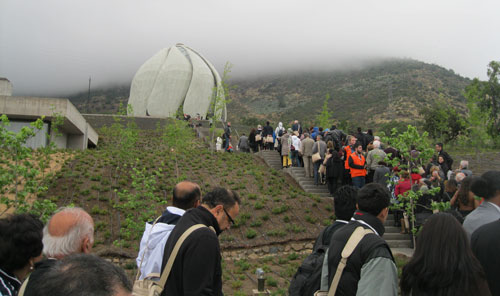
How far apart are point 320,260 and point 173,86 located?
3179 centimetres

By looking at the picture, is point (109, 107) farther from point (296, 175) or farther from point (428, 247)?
point (428, 247)

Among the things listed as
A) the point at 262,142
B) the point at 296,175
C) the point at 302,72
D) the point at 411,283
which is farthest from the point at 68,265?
the point at 302,72

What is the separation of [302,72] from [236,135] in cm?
5940

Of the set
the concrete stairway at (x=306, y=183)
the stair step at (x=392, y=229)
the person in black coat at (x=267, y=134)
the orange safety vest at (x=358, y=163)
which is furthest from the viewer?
the person in black coat at (x=267, y=134)

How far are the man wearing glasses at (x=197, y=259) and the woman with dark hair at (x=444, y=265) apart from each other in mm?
1254

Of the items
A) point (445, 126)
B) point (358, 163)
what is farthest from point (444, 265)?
point (445, 126)

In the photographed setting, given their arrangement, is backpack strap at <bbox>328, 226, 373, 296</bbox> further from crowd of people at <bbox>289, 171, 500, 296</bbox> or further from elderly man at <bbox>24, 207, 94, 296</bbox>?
elderly man at <bbox>24, 207, 94, 296</bbox>

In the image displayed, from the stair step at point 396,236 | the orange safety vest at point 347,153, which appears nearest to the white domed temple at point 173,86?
the orange safety vest at point 347,153

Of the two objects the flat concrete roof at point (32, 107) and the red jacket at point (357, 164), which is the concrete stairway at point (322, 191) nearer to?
the red jacket at point (357, 164)

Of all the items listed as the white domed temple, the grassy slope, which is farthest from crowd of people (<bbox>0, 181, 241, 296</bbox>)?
the white domed temple

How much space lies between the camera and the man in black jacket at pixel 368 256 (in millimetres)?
2322

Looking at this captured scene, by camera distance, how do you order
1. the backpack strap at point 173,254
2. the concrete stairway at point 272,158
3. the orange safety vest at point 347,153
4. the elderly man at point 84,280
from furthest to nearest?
the concrete stairway at point 272,158 → the orange safety vest at point 347,153 → the backpack strap at point 173,254 → the elderly man at point 84,280

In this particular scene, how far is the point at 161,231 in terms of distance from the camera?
3.15 meters

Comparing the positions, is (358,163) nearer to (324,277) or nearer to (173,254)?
(324,277)
